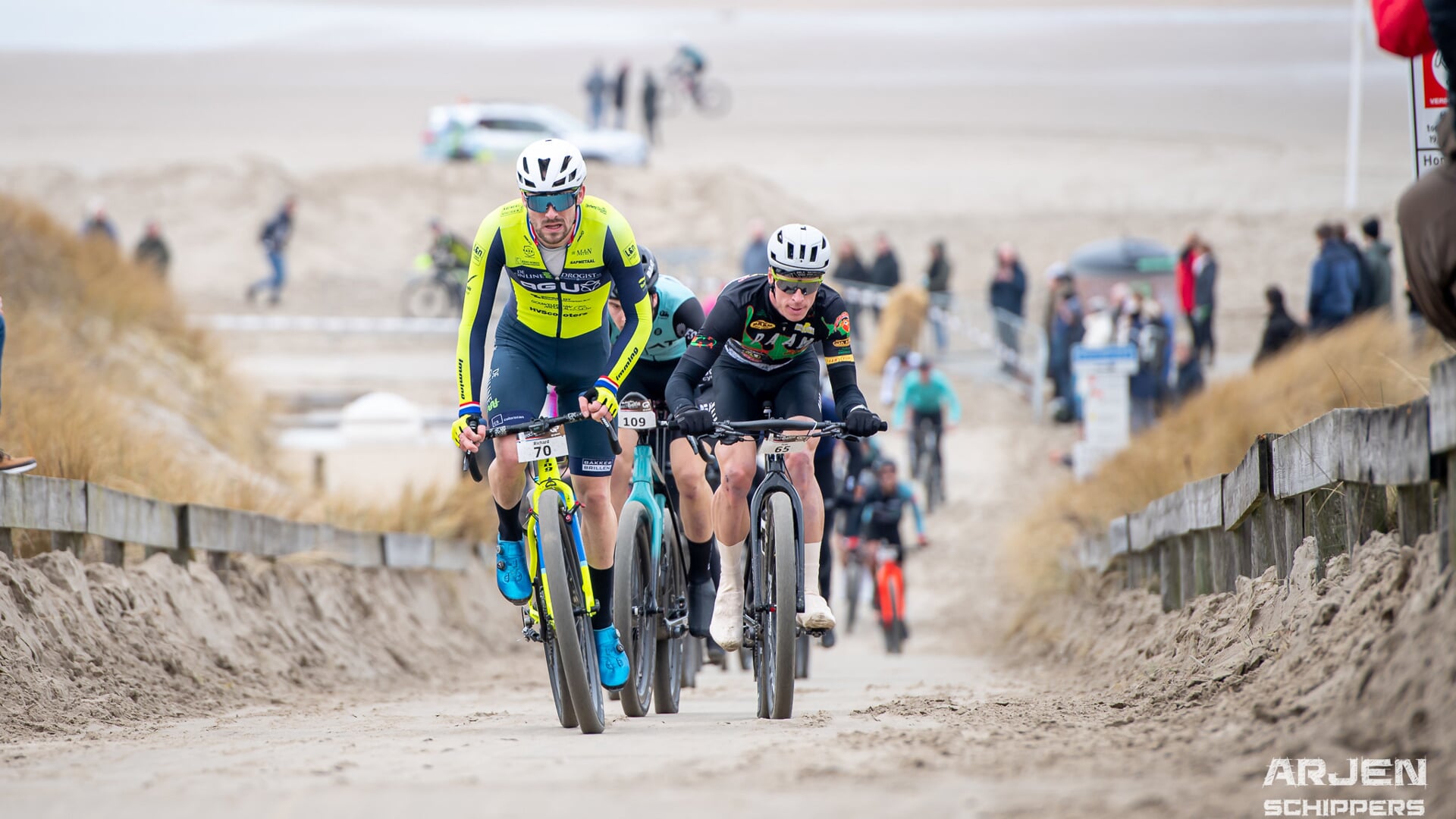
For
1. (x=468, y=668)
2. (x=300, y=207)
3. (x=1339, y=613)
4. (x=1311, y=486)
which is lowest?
(x=468, y=668)

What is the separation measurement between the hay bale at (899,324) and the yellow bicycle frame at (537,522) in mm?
20322

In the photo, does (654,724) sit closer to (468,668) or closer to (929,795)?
(929,795)

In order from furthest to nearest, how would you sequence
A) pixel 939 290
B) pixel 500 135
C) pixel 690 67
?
pixel 690 67 < pixel 500 135 < pixel 939 290

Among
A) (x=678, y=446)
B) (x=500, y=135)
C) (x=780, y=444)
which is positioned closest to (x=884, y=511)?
(x=678, y=446)

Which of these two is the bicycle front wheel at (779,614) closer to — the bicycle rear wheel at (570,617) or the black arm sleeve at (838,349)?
the black arm sleeve at (838,349)

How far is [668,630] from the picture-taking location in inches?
348

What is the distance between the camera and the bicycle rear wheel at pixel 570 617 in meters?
7.16

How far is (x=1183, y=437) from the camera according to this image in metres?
14.6

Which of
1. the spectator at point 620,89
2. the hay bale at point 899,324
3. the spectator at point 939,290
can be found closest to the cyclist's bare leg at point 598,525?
the hay bale at point 899,324

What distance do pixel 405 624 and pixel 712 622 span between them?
5.40 m

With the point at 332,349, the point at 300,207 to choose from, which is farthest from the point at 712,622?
the point at 300,207

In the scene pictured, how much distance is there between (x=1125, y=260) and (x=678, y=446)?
2084 cm

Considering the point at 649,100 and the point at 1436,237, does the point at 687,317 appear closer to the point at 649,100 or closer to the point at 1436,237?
the point at 1436,237

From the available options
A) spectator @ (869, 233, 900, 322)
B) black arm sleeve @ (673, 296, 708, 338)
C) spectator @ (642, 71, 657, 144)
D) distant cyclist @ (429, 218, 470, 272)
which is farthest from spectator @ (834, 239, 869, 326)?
spectator @ (642, 71, 657, 144)
